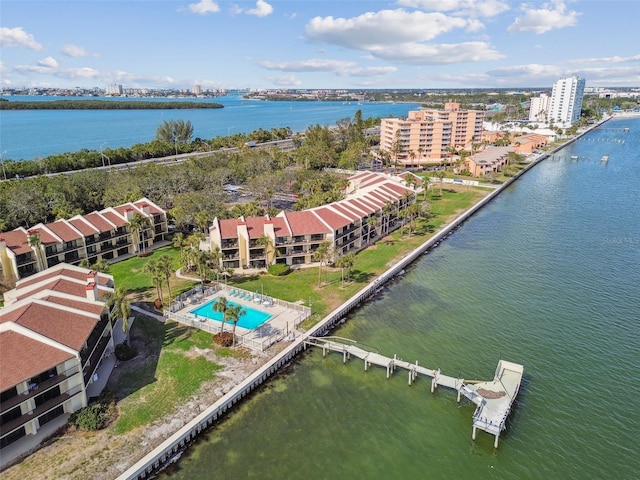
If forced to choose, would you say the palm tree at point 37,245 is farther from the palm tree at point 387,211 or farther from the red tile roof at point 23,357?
the palm tree at point 387,211

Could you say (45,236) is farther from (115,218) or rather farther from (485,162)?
(485,162)

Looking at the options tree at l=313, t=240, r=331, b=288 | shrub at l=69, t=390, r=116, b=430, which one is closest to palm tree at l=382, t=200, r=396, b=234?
tree at l=313, t=240, r=331, b=288

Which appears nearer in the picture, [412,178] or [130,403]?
[130,403]

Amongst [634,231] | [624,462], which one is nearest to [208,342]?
[624,462]

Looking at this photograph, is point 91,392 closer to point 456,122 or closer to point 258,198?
point 258,198

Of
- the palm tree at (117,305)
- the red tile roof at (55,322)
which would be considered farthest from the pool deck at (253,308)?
the red tile roof at (55,322)

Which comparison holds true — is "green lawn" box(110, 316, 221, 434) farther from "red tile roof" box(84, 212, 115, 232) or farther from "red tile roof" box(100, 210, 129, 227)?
"red tile roof" box(100, 210, 129, 227)
